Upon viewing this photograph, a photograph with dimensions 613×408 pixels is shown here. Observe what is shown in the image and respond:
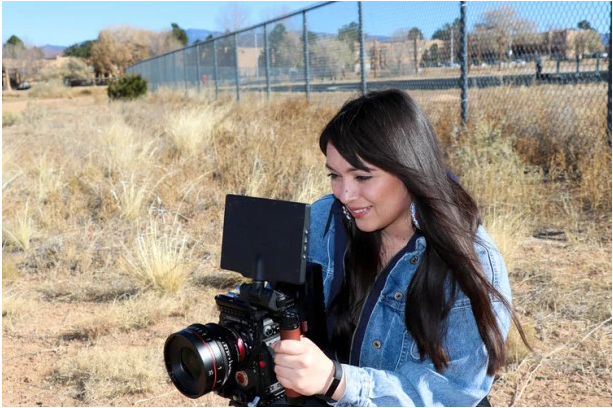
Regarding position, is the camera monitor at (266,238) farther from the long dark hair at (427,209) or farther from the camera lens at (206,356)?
the long dark hair at (427,209)

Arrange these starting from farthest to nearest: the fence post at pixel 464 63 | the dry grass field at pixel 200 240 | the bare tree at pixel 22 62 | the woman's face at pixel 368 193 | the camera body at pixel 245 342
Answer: the bare tree at pixel 22 62, the fence post at pixel 464 63, the dry grass field at pixel 200 240, the woman's face at pixel 368 193, the camera body at pixel 245 342

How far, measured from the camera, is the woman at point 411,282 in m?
1.68

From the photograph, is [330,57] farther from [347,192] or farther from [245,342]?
[245,342]

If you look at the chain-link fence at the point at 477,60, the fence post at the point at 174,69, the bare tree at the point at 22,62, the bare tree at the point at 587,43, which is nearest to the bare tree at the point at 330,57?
the chain-link fence at the point at 477,60

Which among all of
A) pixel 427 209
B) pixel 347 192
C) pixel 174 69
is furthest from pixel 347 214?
pixel 174 69

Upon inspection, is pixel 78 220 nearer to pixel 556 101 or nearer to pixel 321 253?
pixel 321 253

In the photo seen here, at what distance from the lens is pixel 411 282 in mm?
1801

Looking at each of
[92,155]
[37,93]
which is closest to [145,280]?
[92,155]

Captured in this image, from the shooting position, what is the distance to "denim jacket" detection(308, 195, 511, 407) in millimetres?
1671

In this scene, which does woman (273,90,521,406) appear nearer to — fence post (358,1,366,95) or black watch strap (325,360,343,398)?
black watch strap (325,360,343,398)

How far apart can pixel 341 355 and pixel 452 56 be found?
584 centimetres

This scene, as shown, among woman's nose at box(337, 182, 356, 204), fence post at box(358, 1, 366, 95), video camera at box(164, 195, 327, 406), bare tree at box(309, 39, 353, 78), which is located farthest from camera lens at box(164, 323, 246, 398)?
bare tree at box(309, 39, 353, 78)

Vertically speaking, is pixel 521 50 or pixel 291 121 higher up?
pixel 521 50

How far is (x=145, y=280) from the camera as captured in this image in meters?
4.35
